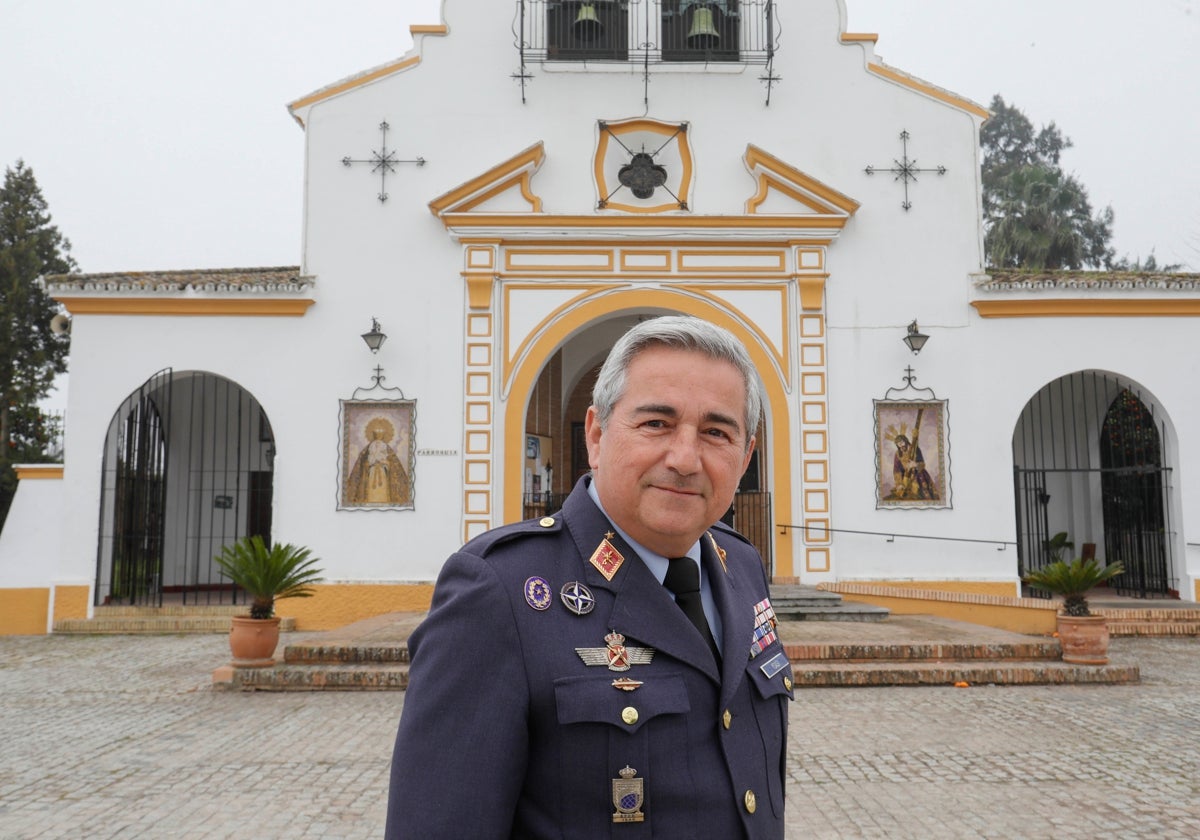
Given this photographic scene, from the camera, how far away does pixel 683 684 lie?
65.2 inches

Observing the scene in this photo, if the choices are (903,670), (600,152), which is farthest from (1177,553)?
(600,152)

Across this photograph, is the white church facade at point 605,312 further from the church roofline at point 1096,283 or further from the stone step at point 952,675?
the stone step at point 952,675

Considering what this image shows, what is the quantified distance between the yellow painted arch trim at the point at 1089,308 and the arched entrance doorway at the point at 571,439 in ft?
11.3

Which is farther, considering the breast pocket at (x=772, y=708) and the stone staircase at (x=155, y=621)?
the stone staircase at (x=155, y=621)

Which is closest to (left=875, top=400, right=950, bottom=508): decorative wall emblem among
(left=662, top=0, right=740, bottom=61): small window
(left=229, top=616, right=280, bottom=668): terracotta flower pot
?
(left=662, top=0, right=740, bottom=61): small window

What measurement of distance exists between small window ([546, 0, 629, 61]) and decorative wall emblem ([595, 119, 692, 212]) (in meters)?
1.07

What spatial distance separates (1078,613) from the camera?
29.1 feet

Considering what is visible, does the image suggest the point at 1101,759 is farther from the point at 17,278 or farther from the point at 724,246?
the point at 17,278

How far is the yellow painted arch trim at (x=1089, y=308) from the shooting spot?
12.5 metres

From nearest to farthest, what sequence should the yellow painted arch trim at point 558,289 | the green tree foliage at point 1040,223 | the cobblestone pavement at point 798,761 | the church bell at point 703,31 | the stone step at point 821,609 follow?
the cobblestone pavement at point 798,761
the stone step at point 821,609
the yellow painted arch trim at point 558,289
the church bell at point 703,31
the green tree foliage at point 1040,223

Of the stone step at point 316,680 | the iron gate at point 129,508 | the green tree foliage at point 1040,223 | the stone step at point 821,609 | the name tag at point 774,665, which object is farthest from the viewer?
the green tree foliage at point 1040,223

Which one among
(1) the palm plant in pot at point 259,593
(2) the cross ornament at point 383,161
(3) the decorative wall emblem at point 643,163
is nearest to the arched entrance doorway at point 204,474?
(2) the cross ornament at point 383,161

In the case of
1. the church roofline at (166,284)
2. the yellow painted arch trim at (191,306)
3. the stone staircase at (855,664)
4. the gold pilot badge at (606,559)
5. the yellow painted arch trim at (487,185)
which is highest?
the yellow painted arch trim at (487,185)

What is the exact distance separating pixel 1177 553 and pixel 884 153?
6610 millimetres
